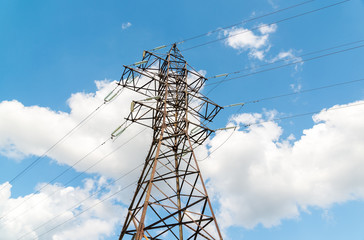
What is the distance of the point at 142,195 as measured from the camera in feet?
42.2

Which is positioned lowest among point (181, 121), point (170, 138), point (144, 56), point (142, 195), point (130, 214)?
point (130, 214)

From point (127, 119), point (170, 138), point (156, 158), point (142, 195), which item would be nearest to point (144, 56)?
point (127, 119)

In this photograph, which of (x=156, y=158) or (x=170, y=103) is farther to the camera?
(x=170, y=103)

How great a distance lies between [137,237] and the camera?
10.9 m

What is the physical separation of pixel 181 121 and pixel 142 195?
5313 mm

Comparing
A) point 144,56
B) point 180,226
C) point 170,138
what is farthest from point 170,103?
point 180,226

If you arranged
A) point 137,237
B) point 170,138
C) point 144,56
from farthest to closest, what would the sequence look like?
point 144,56 → point 170,138 → point 137,237

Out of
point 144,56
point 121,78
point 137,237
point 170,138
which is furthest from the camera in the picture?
point 144,56

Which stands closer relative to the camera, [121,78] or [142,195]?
[142,195]

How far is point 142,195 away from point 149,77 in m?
8.19

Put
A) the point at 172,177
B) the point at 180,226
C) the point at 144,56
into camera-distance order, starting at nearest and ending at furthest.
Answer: the point at 180,226 → the point at 172,177 → the point at 144,56

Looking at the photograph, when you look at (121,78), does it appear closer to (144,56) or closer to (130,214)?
(144,56)

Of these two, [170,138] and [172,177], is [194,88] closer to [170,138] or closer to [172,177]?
[170,138]

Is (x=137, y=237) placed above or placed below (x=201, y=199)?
below
